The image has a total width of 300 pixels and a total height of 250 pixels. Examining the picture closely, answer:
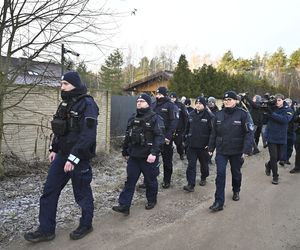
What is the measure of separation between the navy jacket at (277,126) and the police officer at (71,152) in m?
5.05

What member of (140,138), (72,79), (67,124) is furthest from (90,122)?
(140,138)

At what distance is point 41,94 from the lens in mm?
8086

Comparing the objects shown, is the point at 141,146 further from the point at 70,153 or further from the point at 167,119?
the point at 167,119

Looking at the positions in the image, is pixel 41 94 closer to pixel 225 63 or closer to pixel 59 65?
pixel 59 65

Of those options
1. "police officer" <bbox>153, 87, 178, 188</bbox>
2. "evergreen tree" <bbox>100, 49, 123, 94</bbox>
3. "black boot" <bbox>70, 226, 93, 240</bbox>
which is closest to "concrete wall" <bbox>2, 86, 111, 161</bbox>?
"evergreen tree" <bbox>100, 49, 123, 94</bbox>

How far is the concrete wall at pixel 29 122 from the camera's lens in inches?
309

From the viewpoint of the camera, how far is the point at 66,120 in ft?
14.9

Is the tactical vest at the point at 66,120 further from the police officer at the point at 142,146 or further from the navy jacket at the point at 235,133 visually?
the navy jacket at the point at 235,133

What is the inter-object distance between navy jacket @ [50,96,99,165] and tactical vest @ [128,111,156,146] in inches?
44.6

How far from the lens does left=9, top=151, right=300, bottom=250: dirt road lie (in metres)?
4.52

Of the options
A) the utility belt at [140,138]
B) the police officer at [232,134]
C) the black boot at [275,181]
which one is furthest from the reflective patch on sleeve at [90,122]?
the black boot at [275,181]

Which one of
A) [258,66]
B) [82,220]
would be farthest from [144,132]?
[258,66]

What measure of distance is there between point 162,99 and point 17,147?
3.50m

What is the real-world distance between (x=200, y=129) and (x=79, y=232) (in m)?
3.43
